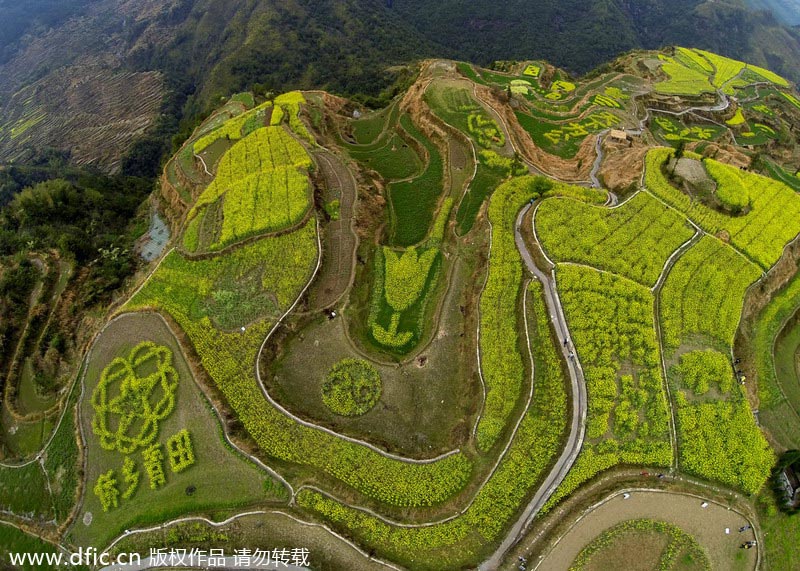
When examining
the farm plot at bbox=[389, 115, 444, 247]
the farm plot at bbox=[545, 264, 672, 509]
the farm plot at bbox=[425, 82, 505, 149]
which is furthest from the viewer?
the farm plot at bbox=[425, 82, 505, 149]

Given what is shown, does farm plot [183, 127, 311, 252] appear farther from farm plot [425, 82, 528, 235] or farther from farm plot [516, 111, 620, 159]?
farm plot [516, 111, 620, 159]

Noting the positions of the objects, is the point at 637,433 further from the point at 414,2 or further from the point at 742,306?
the point at 414,2

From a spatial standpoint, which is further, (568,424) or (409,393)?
(409,393)

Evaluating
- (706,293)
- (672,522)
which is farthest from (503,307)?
(672,522)

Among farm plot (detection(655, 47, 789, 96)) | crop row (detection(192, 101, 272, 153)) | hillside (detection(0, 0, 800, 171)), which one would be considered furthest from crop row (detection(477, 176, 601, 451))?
hillside (detection(0, 0, 800, 171))

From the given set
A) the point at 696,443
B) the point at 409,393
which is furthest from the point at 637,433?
the point at 409,393

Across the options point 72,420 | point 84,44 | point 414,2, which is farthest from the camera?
point 414,2
